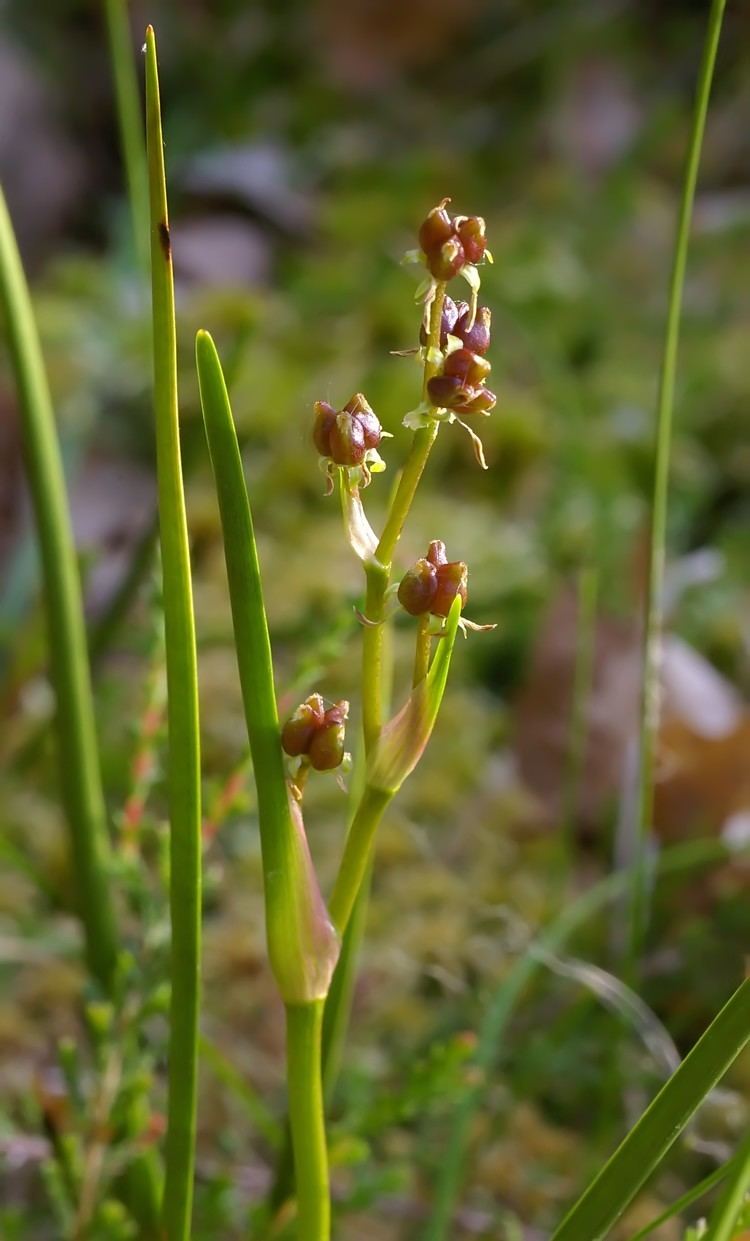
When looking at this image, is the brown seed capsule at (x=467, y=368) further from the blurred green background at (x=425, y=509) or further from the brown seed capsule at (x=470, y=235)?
the blurred green background at (x=425, y=509)

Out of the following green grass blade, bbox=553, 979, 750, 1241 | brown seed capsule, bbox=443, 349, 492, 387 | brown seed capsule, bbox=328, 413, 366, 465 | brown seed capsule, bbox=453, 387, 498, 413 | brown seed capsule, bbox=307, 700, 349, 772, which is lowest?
green grass blade, bbox=553, 979, 750, 1241

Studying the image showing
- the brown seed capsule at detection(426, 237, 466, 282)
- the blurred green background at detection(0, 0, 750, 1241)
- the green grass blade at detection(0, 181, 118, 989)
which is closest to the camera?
the brown seed capsule at detection(426, 237, 466, 282)

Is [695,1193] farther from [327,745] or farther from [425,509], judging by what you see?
[425,509]

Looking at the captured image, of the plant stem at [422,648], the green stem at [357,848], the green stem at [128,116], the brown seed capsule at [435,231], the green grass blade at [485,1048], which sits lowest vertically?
the green grass blade at [485,1048]

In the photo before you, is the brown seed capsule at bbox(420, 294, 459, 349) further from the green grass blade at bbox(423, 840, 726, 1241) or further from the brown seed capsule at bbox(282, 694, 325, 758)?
the green grass blade at bbox(423, 840, 726, 1241)

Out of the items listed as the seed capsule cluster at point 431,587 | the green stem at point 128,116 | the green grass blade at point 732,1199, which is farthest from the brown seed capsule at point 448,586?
the green stem at point 128,116

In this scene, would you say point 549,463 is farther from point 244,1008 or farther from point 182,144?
point 182,144

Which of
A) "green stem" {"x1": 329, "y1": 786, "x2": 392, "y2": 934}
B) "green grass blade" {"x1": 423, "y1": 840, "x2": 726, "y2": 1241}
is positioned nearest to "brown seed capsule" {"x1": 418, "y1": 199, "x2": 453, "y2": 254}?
"green stem" {"x1": 329, "y1": 786, "x2": 392, "y2": 934}
